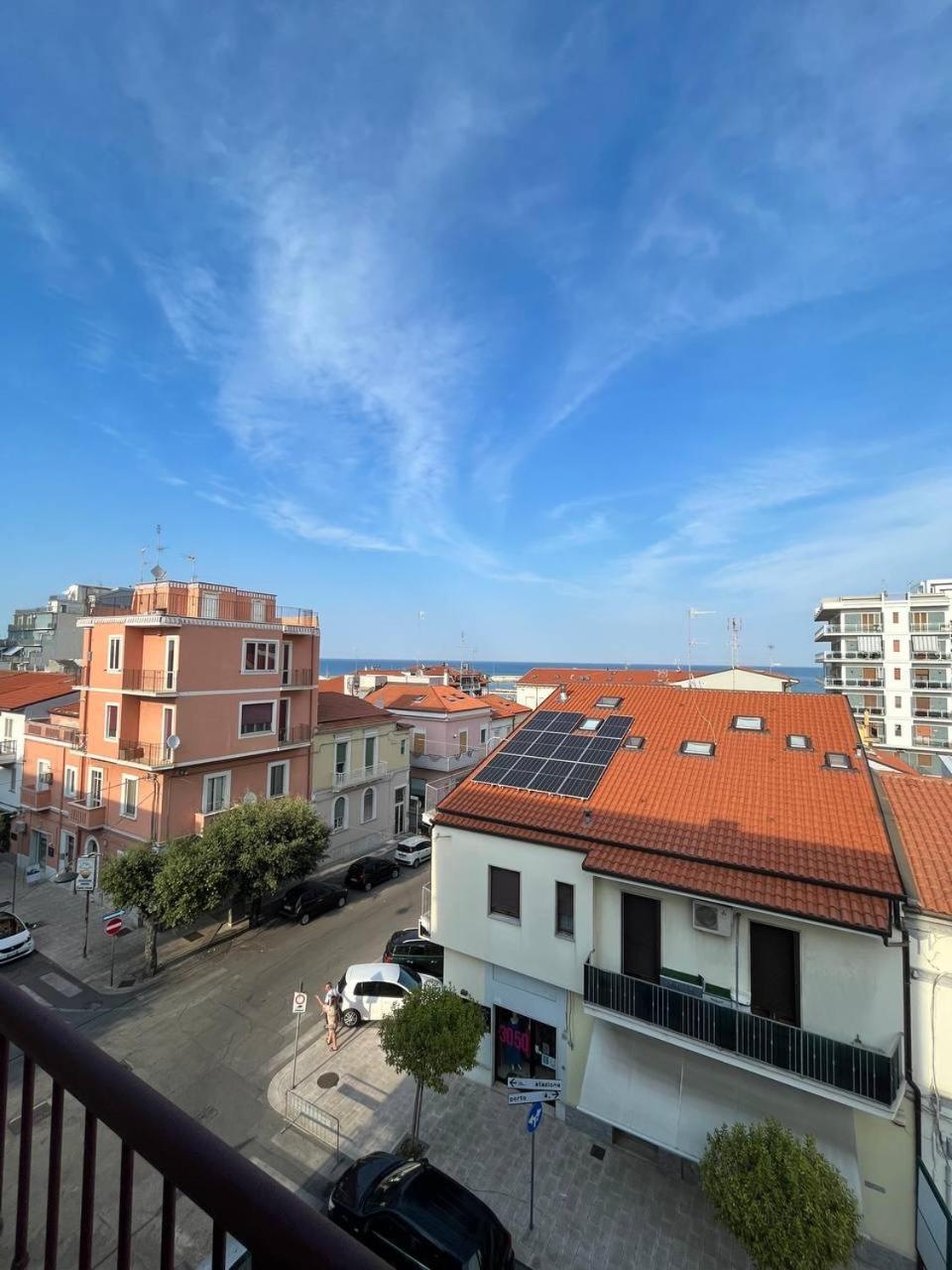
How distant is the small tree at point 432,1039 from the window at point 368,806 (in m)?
18.4

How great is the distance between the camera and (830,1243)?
7465 millimetres

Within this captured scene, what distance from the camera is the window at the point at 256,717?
22927 millimetres

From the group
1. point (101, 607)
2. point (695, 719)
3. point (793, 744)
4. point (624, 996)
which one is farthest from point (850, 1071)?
point (101, 607)

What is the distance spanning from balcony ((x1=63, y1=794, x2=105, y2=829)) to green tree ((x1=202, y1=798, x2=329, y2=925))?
5.10 metres

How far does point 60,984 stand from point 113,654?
1097cm

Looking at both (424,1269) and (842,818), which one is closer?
(424,1269)

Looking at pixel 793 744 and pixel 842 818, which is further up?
pixel 793 744

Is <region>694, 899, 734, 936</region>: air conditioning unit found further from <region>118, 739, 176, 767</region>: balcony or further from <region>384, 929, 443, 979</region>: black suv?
<region>118, 739, 176, 767</region>: balcony

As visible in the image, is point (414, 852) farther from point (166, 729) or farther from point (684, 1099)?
point (684, 1099)

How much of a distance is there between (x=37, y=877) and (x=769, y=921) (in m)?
27.3

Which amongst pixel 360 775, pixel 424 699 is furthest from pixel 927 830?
pixel 424 699

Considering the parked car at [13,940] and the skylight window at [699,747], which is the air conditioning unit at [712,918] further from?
the parked car at [13,940]

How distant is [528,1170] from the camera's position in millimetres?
10680

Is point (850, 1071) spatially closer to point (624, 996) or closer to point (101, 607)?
point (624, 996)
